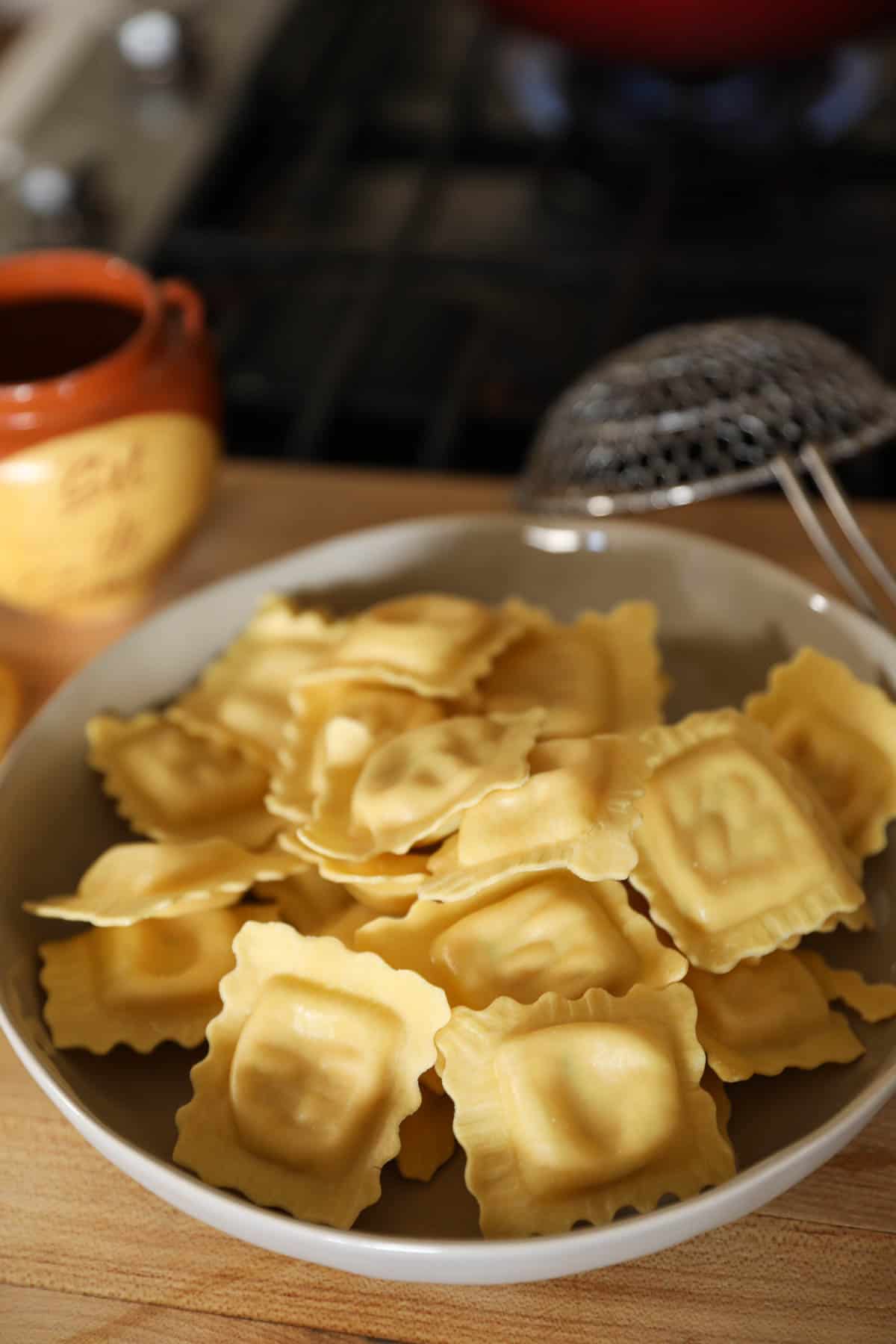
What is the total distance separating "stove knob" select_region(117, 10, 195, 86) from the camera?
1.40 metres

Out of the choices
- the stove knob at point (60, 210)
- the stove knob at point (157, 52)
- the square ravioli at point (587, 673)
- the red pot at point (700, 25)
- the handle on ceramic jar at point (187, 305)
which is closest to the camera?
the square ravioli at point (587, 673)

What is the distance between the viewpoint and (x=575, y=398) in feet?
2.92

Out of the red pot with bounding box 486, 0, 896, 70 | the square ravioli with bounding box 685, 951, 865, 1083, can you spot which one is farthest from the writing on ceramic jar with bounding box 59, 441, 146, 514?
the red pot with bounding box 486, 0, 896, 70

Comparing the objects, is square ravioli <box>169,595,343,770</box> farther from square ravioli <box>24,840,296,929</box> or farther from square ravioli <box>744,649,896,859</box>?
square ravioli <box>744,649,896,859</box>

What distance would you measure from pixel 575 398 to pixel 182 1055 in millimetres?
465

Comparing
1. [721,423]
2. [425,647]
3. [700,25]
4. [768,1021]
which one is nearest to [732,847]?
[768,1021]

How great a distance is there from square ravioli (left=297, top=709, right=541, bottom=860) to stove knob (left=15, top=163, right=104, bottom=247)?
74 cm

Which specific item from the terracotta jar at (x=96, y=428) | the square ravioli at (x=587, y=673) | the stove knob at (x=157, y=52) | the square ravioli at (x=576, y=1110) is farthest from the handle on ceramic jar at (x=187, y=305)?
the stove knob at (x=157, y=52)

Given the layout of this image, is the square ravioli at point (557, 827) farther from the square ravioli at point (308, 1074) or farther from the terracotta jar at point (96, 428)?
the terracotta jar at point (96, 428)

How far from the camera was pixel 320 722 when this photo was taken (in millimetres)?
736

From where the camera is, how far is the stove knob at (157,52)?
140cm

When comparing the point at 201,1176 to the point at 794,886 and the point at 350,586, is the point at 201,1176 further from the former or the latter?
the point at 350,586

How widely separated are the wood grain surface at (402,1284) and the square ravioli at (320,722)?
0.59ft

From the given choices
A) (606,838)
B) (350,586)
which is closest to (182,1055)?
(606,838)
